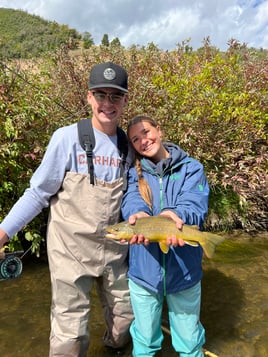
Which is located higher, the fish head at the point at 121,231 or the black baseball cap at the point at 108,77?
the black baseball cap at the point at 108,77

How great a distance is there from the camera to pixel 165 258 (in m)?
2.78

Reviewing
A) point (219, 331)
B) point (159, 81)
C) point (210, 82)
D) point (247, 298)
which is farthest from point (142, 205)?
point (210, 82)

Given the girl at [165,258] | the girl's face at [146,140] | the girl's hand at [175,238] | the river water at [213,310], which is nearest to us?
the girl's hand at [175,238]

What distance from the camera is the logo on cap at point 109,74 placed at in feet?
9.09

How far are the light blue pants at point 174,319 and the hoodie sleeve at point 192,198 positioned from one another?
2.03ft

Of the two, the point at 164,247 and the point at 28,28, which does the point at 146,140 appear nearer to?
the point at 164,247

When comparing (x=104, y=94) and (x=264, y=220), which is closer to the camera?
(x=104, y=94)

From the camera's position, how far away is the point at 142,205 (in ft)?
9.06

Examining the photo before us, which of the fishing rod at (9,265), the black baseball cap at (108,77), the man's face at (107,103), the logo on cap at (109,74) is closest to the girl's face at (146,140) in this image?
the man's face at (107,103)

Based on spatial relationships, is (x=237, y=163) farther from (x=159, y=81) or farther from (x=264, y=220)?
(x=159, y=81)

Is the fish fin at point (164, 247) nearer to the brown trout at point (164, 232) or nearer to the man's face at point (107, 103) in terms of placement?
the brown trout at point (164, 232)

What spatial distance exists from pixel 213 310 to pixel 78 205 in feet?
8.65

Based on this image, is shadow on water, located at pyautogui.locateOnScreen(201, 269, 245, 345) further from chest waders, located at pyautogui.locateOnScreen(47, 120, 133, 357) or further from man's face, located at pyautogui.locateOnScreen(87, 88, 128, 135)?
man's face, located at pyautogui.locateOnScreen(87, 88, 128, 135)

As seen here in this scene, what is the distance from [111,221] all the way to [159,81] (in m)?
4.85
